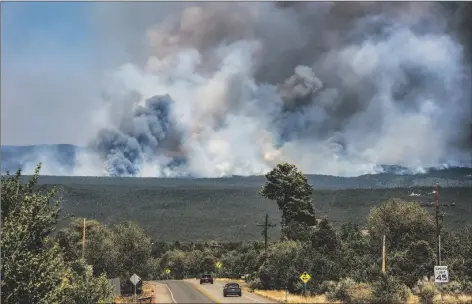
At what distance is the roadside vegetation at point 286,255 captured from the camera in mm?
17750

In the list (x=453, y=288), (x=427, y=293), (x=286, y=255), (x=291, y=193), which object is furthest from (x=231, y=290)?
(x=291, y=193)

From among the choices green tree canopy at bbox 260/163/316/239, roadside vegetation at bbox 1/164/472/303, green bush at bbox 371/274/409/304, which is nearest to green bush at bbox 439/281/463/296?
roadside vegetation at bbox 1/164/472/303

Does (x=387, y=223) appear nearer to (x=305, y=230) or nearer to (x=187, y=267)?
(x=305, y=230)

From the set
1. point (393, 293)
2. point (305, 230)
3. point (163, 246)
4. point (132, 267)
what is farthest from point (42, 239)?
point (163, 246)

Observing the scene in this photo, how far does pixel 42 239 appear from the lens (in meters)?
19.0

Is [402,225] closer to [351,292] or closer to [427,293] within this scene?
[351,292]

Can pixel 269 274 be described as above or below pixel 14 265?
below

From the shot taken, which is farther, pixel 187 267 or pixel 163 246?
pixel 163 246

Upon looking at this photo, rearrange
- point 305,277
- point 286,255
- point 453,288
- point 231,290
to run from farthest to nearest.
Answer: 1. point 286,255
2. point 231,290
3. point 453,288
4. point 305,277

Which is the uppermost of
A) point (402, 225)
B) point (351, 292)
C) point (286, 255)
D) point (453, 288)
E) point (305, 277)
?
point (402, 225)

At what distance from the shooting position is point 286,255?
64.3 m

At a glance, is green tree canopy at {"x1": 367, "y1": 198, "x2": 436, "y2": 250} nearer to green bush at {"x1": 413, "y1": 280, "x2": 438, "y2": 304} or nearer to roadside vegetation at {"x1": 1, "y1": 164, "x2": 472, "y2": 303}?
roadside vegetation at {"x1": 1, "y1": 164, "x2": 472, "y2": 303}

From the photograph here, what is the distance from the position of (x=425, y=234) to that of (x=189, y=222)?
137 metres

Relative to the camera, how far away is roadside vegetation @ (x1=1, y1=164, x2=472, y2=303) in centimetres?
1775
